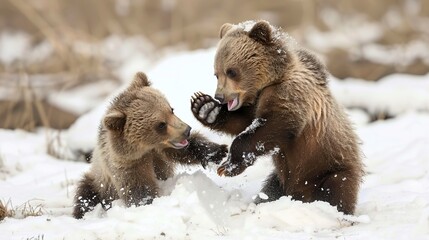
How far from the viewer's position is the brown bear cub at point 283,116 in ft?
22.2

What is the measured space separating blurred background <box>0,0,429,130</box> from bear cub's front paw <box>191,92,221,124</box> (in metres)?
7.57

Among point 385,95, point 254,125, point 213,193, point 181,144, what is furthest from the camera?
point 385,95

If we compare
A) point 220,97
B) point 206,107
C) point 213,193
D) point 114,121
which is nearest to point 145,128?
point 114,121

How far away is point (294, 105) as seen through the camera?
679 centimetres

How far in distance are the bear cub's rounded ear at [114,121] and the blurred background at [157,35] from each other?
24.6ft

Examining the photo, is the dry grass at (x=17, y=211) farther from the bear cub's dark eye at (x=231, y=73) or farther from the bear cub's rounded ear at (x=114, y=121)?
the bear cub's dark eye at (x=231, y=73)

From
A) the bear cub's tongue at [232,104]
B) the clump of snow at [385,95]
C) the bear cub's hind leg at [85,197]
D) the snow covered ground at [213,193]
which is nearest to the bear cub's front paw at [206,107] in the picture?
the bear cub's tongue at [232,104]

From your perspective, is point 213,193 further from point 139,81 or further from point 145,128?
point 139,81

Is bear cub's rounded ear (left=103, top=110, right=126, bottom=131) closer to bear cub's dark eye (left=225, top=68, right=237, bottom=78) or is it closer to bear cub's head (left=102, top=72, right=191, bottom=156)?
bear cub's head (left=102, top=72, right=191, bottom=156)

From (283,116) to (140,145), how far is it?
1224mm

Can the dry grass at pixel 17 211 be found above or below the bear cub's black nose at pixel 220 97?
below

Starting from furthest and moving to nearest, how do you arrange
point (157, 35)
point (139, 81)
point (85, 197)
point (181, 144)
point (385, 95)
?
point (157, 35), point (385, 95), point (85, 197), point (139, 81), point (181, 144)

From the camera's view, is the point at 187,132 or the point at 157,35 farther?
the point at 157,35

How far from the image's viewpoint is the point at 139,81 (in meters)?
7.45
